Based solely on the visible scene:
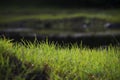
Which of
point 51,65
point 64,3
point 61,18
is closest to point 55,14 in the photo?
point 61,18

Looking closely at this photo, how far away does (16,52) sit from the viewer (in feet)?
37.1

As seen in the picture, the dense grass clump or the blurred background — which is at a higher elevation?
the dense grass clump

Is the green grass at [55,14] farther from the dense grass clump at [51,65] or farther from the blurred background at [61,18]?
the dense grass clump at [51,65]

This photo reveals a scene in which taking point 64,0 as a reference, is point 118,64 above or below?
above

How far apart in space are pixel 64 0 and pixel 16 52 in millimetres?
113348

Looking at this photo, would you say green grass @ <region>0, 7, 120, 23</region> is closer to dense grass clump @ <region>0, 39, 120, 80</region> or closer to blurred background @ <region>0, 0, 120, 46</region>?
blurred background @ <region>0, 0, 120, 46</region>

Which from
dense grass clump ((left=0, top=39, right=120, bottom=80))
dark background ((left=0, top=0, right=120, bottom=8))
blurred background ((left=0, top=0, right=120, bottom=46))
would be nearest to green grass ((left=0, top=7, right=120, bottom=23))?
blurred background ((left=0, top=0, right=120, bottom=46))

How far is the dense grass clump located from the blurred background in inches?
1508

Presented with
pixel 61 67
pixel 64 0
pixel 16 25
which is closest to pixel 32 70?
pixel 61 67

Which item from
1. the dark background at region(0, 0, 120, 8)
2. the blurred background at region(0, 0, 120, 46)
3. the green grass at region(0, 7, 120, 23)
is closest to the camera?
the blurred background at region(0, 0, 120, 46)

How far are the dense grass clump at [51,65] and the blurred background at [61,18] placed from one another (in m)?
38.3

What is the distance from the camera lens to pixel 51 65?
37.5ft

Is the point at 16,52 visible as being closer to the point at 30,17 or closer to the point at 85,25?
the point at 85,25

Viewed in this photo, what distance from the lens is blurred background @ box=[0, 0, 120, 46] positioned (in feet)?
199
